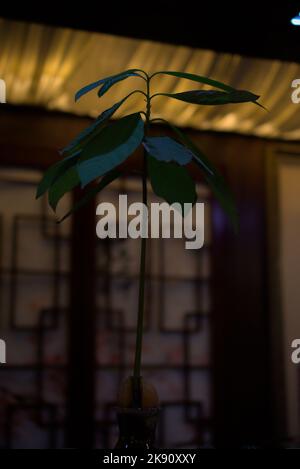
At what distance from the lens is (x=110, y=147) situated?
765 mm

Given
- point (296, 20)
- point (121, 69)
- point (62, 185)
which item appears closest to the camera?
point (62, 185)

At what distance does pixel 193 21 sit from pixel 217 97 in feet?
6.41

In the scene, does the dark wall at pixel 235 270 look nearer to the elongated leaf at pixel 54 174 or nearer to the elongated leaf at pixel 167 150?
the elongated leaf at pixel 54 174

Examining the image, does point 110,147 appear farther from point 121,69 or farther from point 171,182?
point 121,69

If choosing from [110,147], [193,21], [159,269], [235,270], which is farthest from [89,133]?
[235,270]

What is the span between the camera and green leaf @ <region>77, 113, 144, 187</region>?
2.37 feet

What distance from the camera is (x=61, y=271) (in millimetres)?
3434

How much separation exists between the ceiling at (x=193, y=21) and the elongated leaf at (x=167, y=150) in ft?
6.36

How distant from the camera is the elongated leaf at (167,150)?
0.75m

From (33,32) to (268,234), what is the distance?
1882 millimetres

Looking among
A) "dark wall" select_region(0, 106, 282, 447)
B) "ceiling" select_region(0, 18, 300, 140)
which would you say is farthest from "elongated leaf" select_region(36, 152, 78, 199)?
"dark wall" select_region(0, 106, 282, 447)

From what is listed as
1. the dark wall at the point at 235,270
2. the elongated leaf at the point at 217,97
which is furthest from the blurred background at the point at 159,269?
the elongated leaf at the point at 217,97

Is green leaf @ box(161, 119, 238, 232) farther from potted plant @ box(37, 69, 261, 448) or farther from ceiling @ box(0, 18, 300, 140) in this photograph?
ceiling @ box(0, 18, 300, 140)

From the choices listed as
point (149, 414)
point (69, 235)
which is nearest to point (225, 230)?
point (69, 235)
